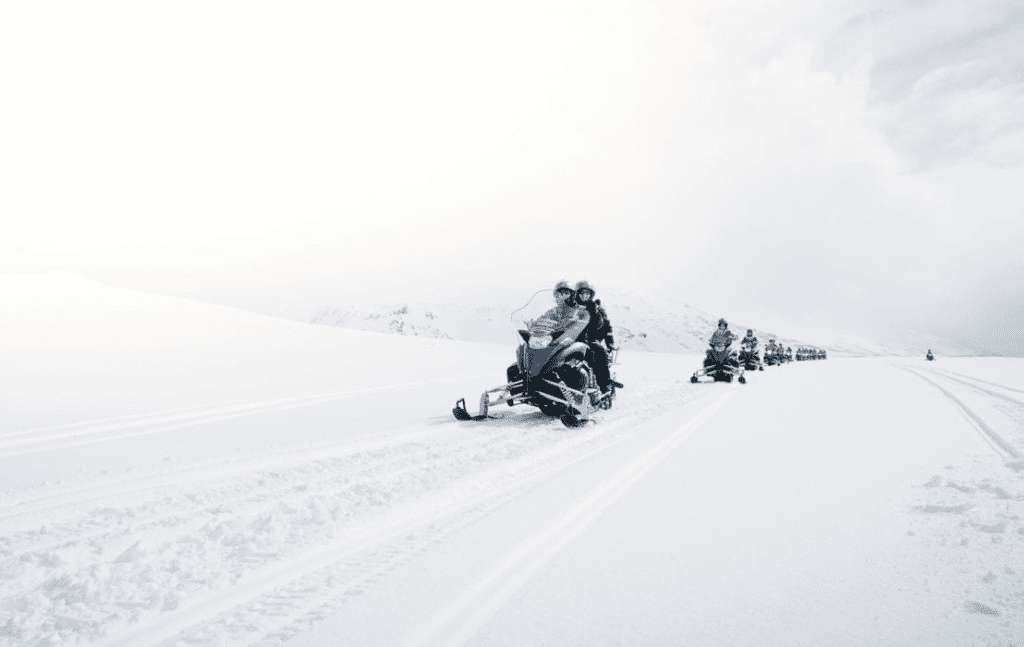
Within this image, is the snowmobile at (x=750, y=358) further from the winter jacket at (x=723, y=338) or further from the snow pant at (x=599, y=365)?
the snow pant at (x=599, y=365)

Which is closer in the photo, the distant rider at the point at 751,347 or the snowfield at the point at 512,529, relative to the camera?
the snowfield at the point at 512,529

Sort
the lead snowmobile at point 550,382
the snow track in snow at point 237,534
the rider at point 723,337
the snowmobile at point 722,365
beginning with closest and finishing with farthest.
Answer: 1. the snow track in snow at point 237,534
2. the lead snowmobile at point 550,382
3. the snowmobile at point 722,365
4. the rider at point 723,337

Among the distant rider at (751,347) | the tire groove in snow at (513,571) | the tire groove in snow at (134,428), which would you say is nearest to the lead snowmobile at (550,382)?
the tire groove in snow at (513,571)

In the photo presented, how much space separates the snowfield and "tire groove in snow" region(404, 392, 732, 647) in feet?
0.05

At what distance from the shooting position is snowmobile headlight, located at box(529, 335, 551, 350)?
30.6 feet

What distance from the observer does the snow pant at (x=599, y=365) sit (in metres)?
10.7

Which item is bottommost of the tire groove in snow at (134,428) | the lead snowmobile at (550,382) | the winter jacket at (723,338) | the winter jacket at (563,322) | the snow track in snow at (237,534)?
the tire groove in snow at (134,428)

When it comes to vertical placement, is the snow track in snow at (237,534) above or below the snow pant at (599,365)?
below

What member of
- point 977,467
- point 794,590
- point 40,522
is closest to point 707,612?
point 794,590

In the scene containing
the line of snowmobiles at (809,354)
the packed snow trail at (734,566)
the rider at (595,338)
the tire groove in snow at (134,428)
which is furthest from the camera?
the line of snowmobiles at (809,354)

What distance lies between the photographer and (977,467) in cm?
509

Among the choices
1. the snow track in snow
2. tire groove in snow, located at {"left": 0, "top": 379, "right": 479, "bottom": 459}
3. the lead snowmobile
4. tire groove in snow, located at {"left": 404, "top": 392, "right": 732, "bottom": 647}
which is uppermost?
the lead snowmobile

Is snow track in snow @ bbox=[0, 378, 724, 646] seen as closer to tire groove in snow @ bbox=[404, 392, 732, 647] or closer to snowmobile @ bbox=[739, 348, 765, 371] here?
tire groove in snow @ bbox=[404, 392, 732, 647]

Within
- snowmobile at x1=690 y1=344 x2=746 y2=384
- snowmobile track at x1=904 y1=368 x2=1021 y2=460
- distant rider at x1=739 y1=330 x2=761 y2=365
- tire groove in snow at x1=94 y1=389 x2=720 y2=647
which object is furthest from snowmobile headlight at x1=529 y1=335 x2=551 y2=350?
distant rider at x1=739 y1=330 x2=761 y2=365
